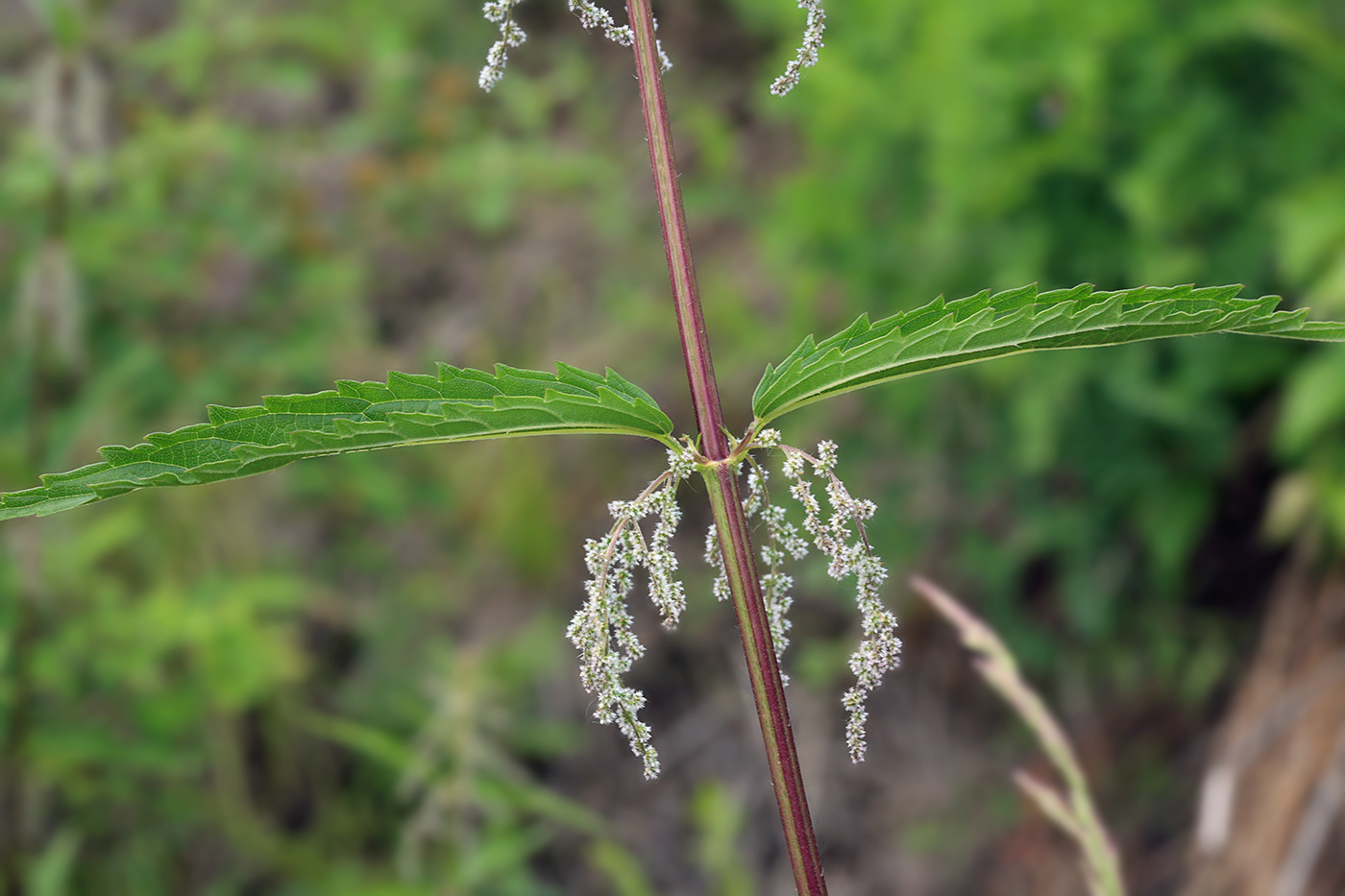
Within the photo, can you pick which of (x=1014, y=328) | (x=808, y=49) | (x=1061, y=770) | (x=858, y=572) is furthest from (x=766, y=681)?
(x=1061, y=770)

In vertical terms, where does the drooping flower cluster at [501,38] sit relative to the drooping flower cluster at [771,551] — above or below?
above

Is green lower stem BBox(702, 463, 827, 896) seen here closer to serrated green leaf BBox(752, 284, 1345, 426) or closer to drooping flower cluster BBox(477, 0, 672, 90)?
serrated green leaf BBox(752, 284, 1345, 426)

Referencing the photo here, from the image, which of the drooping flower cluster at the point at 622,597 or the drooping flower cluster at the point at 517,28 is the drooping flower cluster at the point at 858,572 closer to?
the drooping flower cluster at the point at 622,597

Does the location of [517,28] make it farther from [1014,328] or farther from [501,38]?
[1014,328]

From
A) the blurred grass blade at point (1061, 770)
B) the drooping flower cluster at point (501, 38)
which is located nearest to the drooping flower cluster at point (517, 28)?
the drooping flower cluster at point (501, 38)

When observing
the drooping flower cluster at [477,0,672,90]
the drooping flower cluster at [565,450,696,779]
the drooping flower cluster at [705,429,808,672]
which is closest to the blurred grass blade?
the drooping flower cluster at [705,429,808,672]

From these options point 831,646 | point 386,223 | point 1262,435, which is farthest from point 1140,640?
point 386,223

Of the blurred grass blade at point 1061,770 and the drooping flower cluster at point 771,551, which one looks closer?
the drooping flower cluster at point 771,551

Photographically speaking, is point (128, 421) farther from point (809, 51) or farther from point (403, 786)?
point (809, 51)
